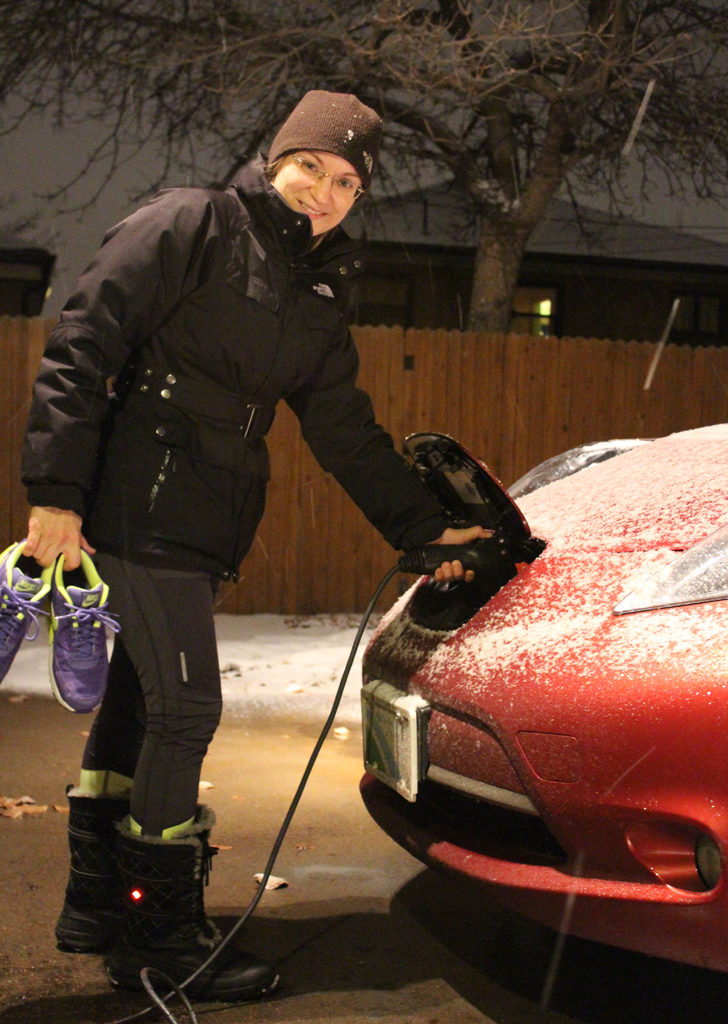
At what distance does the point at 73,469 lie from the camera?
7.73 feet

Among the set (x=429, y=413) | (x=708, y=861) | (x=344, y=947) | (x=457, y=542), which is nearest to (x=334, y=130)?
(x=457, y=542)

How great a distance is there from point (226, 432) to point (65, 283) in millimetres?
18651

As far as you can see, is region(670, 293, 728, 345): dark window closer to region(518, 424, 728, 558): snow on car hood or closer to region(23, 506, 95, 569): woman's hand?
region(518, 424, 728, 558): snow on car hood

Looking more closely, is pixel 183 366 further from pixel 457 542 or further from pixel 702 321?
pixel 702 321

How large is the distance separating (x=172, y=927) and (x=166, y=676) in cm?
59

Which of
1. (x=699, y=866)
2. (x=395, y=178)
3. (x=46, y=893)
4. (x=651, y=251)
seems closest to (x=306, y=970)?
(x=46, y=893)

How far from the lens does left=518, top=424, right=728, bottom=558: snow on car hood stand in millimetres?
2610

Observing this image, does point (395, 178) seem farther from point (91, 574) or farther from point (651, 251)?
point (91, 574)

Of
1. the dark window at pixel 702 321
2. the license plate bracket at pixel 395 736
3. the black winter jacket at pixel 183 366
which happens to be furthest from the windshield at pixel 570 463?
the dark window at pixel 702 321

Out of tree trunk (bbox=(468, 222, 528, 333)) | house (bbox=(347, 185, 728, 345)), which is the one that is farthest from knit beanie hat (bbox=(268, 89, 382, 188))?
house (bbox=(347, 185, 728, 345))

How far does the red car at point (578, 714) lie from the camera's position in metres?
2.16

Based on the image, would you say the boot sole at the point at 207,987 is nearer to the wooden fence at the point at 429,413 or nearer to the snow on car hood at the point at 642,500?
the snow on car hood at the point at 642,500

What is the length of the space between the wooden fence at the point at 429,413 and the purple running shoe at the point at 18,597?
18.5 ft

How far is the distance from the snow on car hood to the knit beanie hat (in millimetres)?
1027
